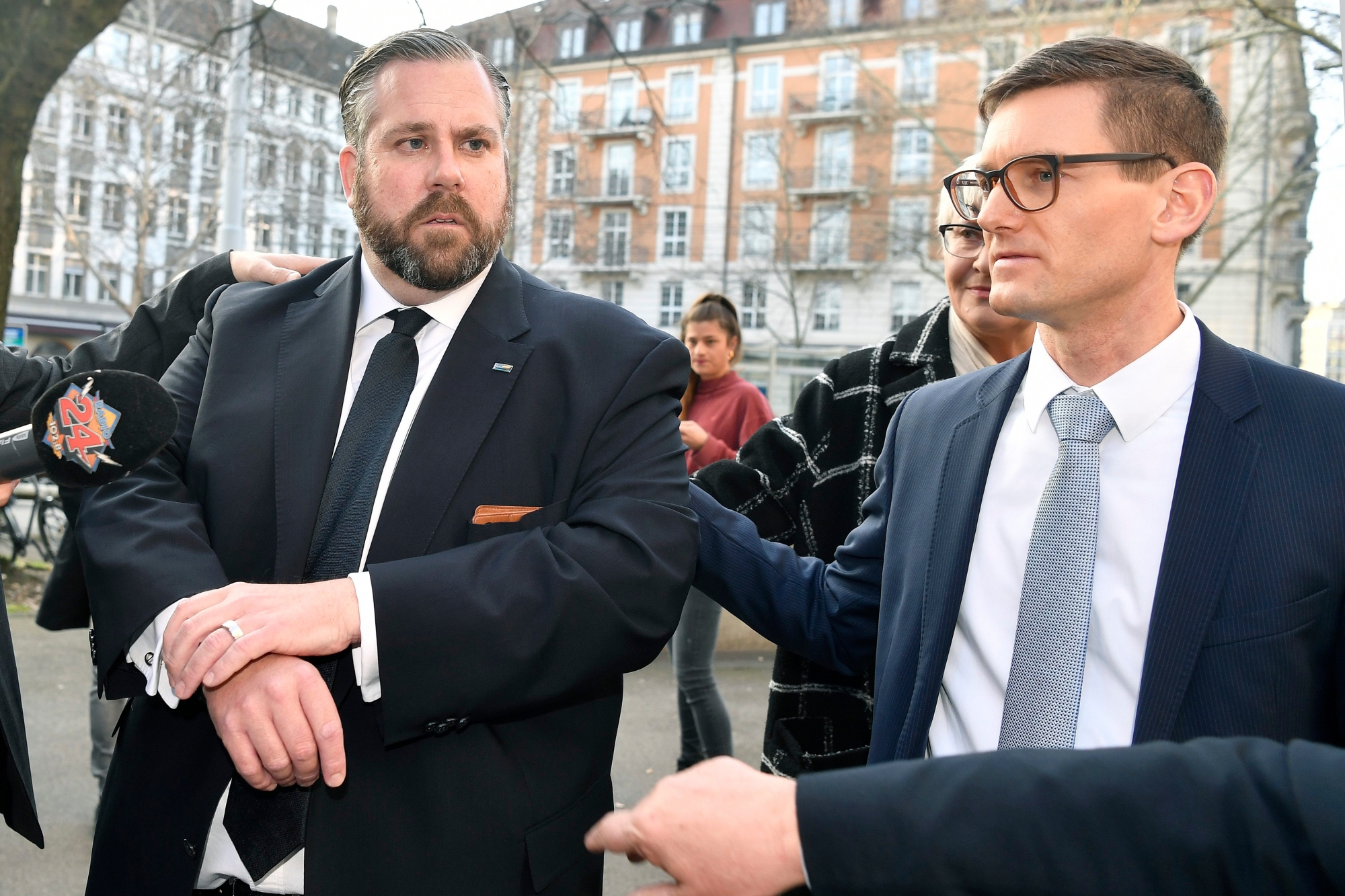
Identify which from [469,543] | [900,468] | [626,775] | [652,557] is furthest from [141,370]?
[626,775]

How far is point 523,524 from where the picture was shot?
166 centimetres

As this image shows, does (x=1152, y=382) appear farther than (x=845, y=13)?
No

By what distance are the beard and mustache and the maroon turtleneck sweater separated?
3306mm

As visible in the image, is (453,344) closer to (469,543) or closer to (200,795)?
(469,543)

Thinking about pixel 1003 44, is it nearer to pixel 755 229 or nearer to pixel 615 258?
pixel 755 229

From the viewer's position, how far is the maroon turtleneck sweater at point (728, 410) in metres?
5.31

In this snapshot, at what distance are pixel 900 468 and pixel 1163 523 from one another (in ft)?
1.68

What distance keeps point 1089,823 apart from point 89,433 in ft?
4.31

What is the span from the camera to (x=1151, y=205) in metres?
1.72

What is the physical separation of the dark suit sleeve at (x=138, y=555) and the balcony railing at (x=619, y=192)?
3701 centimetres

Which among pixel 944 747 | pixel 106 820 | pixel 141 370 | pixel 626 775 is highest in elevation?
pixel 141 370

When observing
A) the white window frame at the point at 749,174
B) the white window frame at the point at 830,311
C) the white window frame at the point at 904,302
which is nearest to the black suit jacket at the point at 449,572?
the white window frame at the point at 904,302

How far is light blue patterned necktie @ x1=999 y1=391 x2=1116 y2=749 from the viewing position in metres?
1.52

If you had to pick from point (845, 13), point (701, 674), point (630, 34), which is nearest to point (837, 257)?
point (845, 13)
